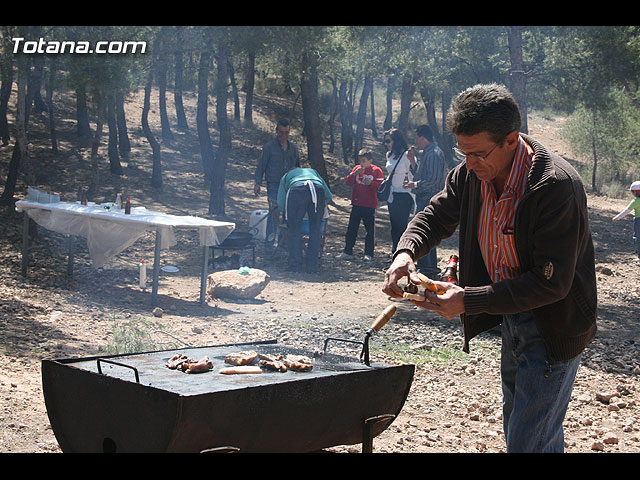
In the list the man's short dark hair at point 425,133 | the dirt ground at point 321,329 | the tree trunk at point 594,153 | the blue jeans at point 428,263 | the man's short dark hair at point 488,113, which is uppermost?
the tree trunk at point 594,153

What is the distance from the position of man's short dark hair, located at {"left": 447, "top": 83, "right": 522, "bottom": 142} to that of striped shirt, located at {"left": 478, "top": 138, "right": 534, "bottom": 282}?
5.7 inches

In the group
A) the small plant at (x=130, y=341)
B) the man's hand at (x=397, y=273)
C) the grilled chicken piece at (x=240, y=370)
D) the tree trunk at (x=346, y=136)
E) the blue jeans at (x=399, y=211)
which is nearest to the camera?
the man's hand at (x=397, y=273)

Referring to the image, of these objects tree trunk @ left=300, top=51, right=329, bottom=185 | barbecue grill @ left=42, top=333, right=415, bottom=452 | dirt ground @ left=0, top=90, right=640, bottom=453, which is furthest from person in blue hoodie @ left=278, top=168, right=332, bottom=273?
barbecue grill @ left=42, top=333, right=415, bottom=452

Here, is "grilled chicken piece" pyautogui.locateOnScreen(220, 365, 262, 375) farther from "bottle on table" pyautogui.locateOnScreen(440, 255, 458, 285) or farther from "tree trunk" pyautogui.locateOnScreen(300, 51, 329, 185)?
"tree trunk" pyautogui.locateOnScreen(300, 51, 329, 185)

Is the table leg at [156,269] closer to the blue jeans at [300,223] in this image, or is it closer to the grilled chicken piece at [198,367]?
the blue jeans at [300,223]

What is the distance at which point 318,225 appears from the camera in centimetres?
1145

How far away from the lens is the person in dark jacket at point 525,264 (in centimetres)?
261

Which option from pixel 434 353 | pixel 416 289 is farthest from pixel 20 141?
pixel 416 289

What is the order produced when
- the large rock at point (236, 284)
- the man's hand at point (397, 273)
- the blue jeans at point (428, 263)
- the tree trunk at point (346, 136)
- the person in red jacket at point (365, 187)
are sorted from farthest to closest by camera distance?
the tree trunk at point (346, 136) < the person in red jacket at point (365, 187) < the blue jeans at point (428, 263) < the large rock at point (236, 284) < the man's hand at point (397, 273)

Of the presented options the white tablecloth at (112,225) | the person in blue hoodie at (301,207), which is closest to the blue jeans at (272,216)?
the person in blue hoodie at (301,207)

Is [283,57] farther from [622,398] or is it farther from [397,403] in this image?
[397,403]

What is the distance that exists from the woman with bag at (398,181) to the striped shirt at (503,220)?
7.98 meters

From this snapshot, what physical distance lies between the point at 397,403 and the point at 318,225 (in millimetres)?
7644

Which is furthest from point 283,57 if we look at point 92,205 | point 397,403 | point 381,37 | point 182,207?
point 397,403
